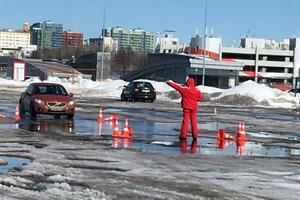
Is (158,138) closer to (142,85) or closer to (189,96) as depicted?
(189,96)

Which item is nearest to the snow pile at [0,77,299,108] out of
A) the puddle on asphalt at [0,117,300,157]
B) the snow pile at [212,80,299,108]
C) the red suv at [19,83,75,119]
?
the snow pile at [212,80,299,108]

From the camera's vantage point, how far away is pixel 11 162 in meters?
12.7

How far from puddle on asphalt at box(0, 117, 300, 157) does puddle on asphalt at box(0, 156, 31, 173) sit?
390cm

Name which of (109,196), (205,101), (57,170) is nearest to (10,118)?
(57,170)

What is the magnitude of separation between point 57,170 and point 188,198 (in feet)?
10.2

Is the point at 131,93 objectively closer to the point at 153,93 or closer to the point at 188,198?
the point at 153,93

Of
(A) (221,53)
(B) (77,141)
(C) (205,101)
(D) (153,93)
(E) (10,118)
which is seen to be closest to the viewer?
(B) (77,141)

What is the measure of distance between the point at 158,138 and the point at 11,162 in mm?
→ 7860

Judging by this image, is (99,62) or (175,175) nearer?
(175,175)

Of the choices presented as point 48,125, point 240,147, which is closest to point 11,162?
point 240,147

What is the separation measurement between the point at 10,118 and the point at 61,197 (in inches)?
689

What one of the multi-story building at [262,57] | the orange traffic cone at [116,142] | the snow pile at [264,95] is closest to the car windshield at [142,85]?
the snow pile at [264,95]

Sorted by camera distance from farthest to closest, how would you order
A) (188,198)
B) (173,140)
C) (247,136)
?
1. (247,136)
2. (173,140)
3. (188,198)

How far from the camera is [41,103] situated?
26.1 metres
